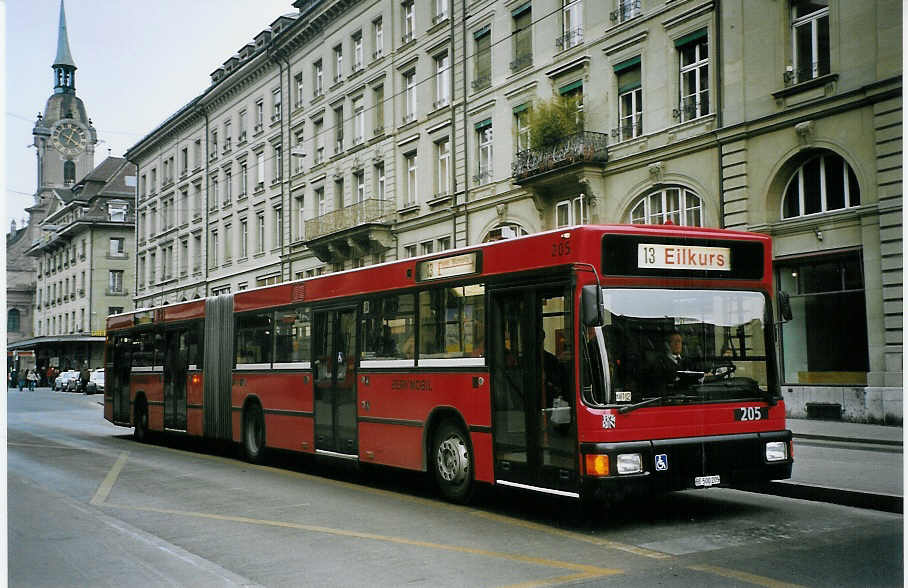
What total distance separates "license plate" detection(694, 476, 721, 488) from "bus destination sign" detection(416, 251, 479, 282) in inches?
123

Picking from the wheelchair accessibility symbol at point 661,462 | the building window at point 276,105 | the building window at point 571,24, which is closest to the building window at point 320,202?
the building window at point 276,105

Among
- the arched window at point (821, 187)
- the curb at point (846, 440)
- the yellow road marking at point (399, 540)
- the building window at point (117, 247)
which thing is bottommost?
the yellow road marking at point (399, 540)

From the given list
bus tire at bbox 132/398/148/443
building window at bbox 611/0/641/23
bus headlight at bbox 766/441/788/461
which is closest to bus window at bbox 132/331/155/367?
bus tire at bbox 132/398/148/443

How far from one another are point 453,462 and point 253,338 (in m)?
6.35

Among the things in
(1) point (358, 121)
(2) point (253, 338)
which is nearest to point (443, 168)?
(1) point (358, 121)

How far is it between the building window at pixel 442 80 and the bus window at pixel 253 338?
57.7ft

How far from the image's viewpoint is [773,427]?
899 centimetres

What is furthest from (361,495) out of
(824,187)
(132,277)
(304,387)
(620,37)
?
(132,277)

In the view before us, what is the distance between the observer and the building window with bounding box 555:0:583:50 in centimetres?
2616

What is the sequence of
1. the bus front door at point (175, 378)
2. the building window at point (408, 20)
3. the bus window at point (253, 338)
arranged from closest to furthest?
the bus window at point (253, 338)
the bus front door at point (175, 378)
the building window at point (408, 20)

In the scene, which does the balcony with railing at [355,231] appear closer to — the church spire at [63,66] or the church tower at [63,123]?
the church tower at [63,123]

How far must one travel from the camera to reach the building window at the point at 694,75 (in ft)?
75.6

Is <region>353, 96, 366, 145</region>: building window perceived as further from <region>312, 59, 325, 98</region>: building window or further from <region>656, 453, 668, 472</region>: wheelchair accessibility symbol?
<region>656, 453, 668, 472</region>: wheelchair accessibility symbol

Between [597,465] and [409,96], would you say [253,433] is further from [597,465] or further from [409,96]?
[409,96]
